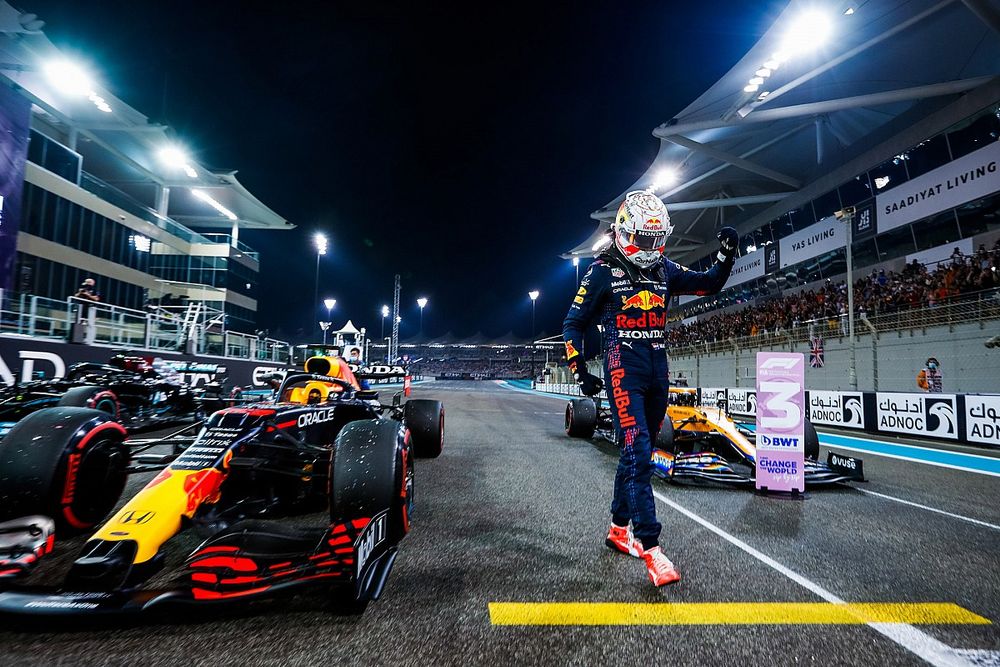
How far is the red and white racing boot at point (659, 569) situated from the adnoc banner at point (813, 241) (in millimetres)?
22965

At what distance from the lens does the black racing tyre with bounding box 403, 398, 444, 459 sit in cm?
547

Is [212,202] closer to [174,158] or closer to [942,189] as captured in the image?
[174,158]

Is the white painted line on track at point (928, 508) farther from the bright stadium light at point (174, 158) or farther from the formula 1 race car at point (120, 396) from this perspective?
the bright stadium light at point (174, 158)

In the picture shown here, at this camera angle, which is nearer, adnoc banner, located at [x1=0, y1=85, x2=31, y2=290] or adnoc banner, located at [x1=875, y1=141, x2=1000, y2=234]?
adnoc banner, located at [x1=0, y1=85, x2=31, y2=290]

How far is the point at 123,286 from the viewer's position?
25391mm

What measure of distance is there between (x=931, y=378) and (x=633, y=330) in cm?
1254

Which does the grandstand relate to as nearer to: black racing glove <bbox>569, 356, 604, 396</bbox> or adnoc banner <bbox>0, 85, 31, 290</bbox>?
black racing glove <bbox>569, 356, 604, 396</bbox>

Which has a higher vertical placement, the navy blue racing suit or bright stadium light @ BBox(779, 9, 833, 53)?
bright stadium light @ BBox(779, 9, 833, 53)

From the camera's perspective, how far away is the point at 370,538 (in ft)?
6.43

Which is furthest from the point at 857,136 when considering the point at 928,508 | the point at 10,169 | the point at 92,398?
the point at 10,169

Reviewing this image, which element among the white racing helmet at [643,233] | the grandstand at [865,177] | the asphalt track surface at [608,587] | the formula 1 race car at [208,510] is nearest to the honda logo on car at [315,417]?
the formula 1 race car at [208,510]

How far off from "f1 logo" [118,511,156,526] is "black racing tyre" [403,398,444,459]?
11.3ft

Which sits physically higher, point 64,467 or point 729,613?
Answer: point 64,467

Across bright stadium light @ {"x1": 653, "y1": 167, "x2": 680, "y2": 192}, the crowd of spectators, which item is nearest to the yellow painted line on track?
the crowd of spectators
